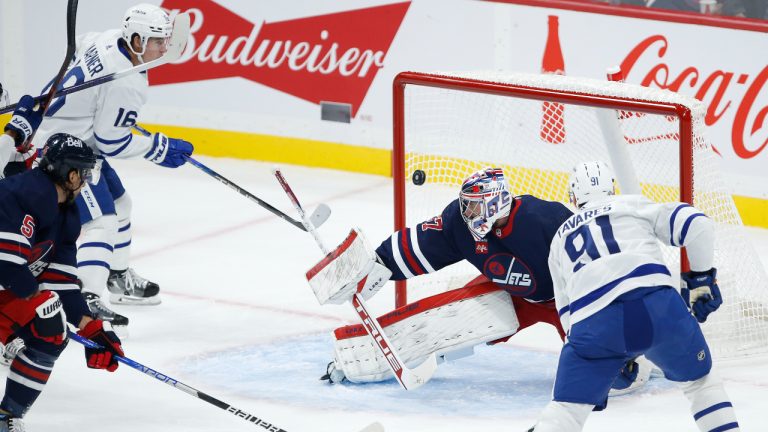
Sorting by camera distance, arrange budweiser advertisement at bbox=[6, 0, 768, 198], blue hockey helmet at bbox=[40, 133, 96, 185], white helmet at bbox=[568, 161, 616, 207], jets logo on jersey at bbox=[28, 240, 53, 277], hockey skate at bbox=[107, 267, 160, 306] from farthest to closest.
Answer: budweiser advertisement at bbox=[6, 0, 768, 198] → hockey skate at bbox=[107, 267, 160, 306] → jets logo on jersey at bbox=[28, 240, 53, 277] → blue hockey helmet at bbox=[40, 133, 96, 185] → white helmet at bbox=[568, 161, 616, 207]

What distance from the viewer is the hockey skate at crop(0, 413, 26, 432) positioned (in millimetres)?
4047

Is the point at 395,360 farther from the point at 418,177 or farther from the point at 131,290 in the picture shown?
the point at 131,290

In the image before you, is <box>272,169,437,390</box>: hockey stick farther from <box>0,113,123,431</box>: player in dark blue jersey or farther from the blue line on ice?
<box>0,113,123,431</box>: player in dark blue jersey

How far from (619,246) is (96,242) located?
87.0 inches

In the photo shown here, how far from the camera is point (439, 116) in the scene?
5.70 metres

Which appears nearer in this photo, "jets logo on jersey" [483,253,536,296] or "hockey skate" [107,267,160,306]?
"jets logo on jersey" [483,253,536,296]

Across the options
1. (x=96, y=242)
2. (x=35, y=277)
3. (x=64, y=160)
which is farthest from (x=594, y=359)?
(x=96, y=242)

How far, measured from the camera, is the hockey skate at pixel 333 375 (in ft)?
15.4

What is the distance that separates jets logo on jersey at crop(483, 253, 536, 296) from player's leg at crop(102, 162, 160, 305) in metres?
1.62

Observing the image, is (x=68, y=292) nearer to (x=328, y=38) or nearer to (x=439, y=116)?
(x=439, y=116)

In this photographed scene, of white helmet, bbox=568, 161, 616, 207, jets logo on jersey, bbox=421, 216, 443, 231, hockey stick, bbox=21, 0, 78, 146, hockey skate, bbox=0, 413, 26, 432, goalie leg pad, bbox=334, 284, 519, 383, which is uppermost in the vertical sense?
hockey stick, bbox=21, 0, 78, 146

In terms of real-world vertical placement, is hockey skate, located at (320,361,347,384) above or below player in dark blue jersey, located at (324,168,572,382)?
below

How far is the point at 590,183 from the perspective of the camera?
3783 millimetres

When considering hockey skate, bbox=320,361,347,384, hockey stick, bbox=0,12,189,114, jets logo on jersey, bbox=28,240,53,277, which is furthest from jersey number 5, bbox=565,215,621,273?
hockey stick, bbox=0,12,189,114
